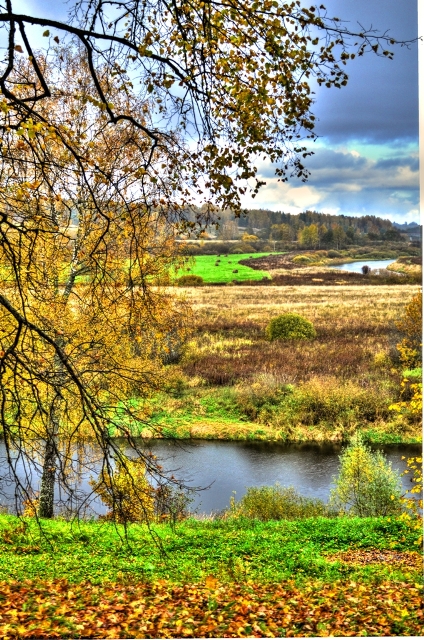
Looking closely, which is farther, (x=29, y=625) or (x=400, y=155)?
(x=400, y=155)

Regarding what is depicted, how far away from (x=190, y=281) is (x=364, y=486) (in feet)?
6.06

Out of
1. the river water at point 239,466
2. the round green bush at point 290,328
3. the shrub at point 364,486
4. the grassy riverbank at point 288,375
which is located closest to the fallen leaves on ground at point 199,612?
the river water at point 239,466

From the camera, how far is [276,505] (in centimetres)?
401

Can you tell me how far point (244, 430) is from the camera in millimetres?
4328

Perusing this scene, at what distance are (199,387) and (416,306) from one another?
5.61 ft

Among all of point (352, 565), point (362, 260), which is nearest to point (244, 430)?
point (352, 565)

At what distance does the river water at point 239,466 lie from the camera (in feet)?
13.2

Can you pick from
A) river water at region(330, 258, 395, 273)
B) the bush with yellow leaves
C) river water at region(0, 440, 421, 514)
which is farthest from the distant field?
river water at region(0, 440, 421, 514)

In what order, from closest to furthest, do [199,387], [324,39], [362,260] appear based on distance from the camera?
[324,39], [199,387], [362,260]

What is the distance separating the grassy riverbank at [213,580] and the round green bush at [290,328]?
128 cm

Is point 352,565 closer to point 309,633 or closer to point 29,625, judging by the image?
point 309,633

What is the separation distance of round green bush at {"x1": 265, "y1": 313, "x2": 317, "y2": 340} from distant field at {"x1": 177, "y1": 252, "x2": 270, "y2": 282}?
349 millimetres

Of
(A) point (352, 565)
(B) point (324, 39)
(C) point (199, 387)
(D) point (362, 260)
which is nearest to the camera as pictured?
(A) point (352, 565)

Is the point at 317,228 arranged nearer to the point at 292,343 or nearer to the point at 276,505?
the point at 292,343
